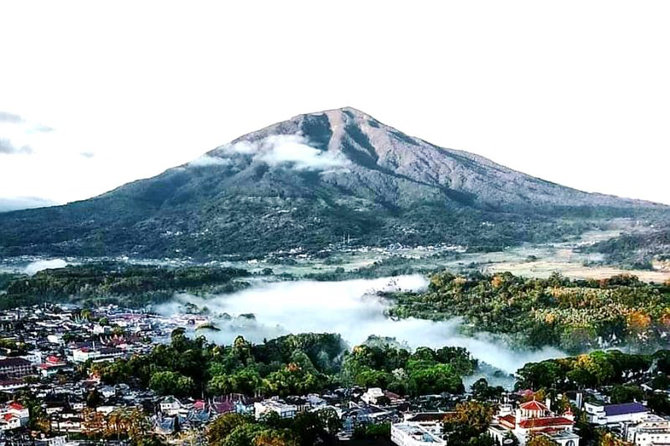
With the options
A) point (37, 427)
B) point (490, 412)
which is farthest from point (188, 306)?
point (490, 412)

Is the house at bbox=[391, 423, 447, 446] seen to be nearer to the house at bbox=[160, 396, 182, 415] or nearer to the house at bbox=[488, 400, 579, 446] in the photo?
the house at bbox=[488, 400, 579, 446]

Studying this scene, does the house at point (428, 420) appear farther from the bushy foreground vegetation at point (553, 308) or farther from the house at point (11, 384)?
the house at point (11, 384)

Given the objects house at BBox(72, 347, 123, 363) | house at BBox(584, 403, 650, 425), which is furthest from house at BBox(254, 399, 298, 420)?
house at BBox(72, 347, 123, 363)

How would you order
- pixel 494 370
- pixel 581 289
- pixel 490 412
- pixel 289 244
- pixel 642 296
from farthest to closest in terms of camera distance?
pixel 289 244
pixel 581 289
pixel 642 296
pixel 494 370
pixel 490 412

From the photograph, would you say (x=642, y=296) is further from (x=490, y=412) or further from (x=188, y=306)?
(x=188, y=306)

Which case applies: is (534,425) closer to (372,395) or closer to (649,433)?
(649,433)

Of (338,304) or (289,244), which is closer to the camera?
(338,304)
